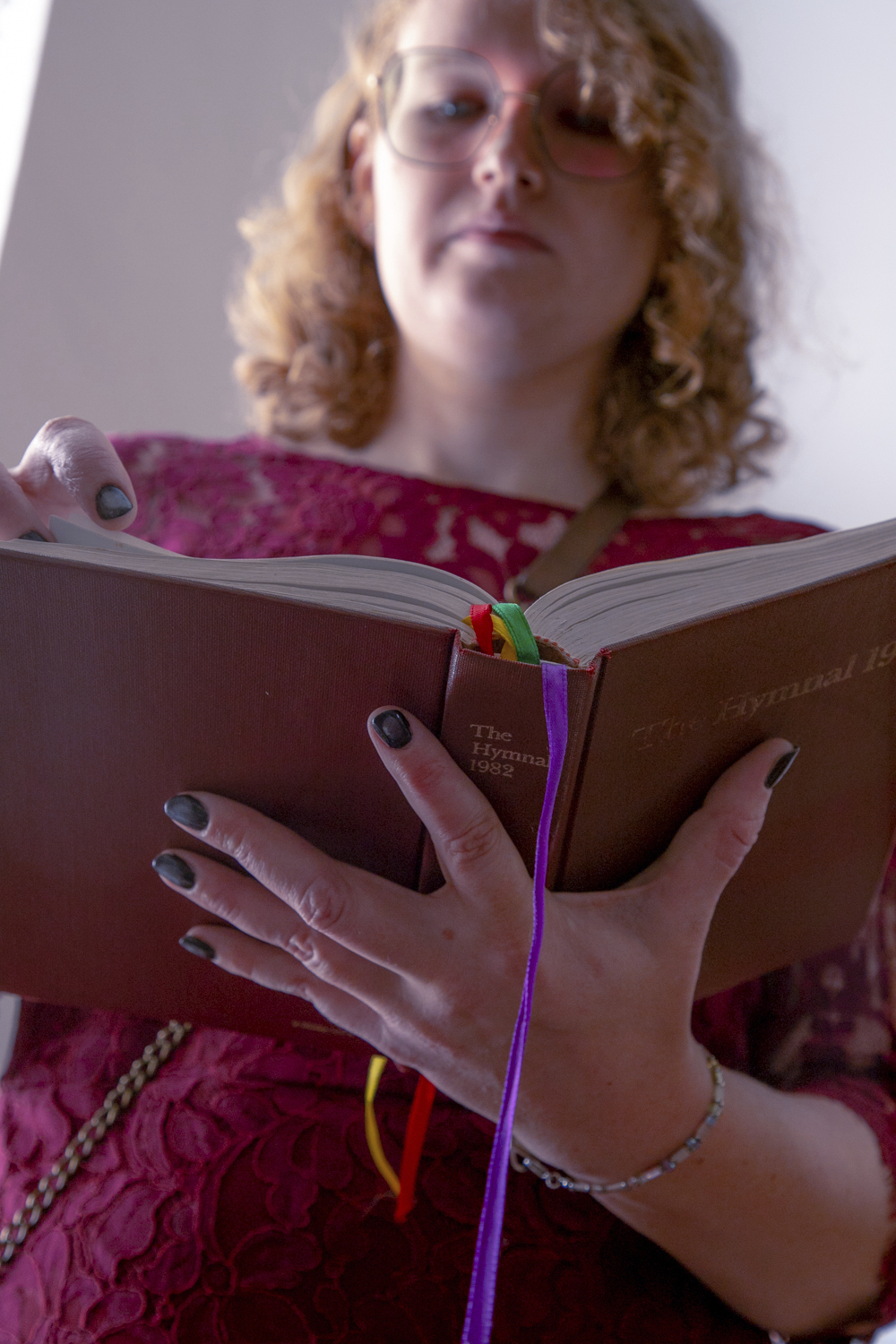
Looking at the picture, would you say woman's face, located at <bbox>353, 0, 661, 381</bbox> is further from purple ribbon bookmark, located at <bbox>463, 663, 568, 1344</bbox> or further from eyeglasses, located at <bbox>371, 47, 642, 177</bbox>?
purple ribbon bookmark, located at <bbox>463, 663, 568, 1344</bbox>

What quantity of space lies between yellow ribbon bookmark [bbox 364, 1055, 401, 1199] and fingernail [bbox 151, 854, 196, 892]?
24 cm

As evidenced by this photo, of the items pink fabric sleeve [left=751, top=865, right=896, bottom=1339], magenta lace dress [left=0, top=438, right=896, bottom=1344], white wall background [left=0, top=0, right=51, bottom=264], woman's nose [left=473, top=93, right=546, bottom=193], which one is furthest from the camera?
white wall background [left=0, top=0, right=51, bottom=264]

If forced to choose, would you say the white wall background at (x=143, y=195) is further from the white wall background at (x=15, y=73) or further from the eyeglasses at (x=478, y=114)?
the eyeglasses at (x=478, y=114)

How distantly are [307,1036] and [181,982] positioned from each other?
0.30 ft

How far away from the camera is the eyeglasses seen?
0.94 m

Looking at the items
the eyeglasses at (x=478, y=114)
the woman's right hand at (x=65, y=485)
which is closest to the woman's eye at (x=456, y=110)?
the eyeglasses at (x=478, y=114)

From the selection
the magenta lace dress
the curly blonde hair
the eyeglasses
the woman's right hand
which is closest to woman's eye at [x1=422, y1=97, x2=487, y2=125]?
the eyeglasses

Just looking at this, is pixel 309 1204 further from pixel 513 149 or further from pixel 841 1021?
pixel 513 149

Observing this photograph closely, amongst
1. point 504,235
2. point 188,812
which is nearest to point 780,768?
point 188,812

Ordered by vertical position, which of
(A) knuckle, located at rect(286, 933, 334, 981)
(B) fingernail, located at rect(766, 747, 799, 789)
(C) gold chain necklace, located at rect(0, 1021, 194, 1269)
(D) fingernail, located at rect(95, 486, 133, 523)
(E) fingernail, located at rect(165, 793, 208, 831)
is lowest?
(C) gold chain necklace, located at rect(0, 1021, 194, 1269)

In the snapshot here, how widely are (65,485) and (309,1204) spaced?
492 mm

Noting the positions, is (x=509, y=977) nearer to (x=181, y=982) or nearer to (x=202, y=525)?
(x=181, y=982)

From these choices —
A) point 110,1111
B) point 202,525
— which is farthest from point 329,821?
point 202,525

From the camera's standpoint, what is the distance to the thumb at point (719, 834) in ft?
1.67
